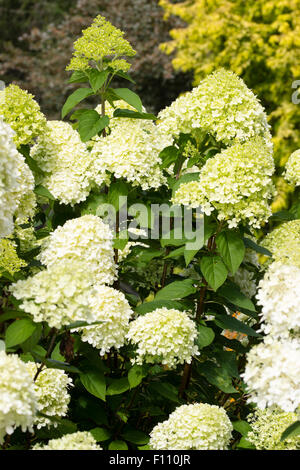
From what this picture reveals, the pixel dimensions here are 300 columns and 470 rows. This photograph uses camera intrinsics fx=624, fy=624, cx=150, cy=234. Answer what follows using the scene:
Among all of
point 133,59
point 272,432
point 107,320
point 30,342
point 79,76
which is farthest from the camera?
point 133,59

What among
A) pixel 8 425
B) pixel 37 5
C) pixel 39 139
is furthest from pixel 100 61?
pixel 37 5

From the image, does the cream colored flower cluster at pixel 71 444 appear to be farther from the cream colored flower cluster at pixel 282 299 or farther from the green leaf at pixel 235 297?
the green leaf at pixel 235 297

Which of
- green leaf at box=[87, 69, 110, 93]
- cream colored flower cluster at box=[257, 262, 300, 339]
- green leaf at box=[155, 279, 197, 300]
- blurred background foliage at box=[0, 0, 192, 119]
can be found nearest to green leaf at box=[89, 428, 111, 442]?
green leaf at box=[155, 279, 197, 300]

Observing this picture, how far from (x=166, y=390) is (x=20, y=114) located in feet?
4.92

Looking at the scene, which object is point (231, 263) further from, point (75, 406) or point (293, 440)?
point (75, 406)

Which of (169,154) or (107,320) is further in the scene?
(169,154)

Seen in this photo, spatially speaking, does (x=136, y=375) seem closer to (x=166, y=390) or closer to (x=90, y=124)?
(x=166, y=390)

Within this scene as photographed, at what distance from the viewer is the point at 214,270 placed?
2.72 m

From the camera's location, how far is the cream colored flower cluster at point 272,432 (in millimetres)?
2291

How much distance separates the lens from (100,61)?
312 centimetres

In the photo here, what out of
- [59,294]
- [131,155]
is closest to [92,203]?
[131,155]

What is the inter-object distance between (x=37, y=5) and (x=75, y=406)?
38.9ft

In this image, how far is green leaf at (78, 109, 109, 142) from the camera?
3.04 metres

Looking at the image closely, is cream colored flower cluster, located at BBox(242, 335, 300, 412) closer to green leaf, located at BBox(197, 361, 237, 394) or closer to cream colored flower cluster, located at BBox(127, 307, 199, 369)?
cream colored flower cluster, located at BBox(127, 307, 199, 369)
